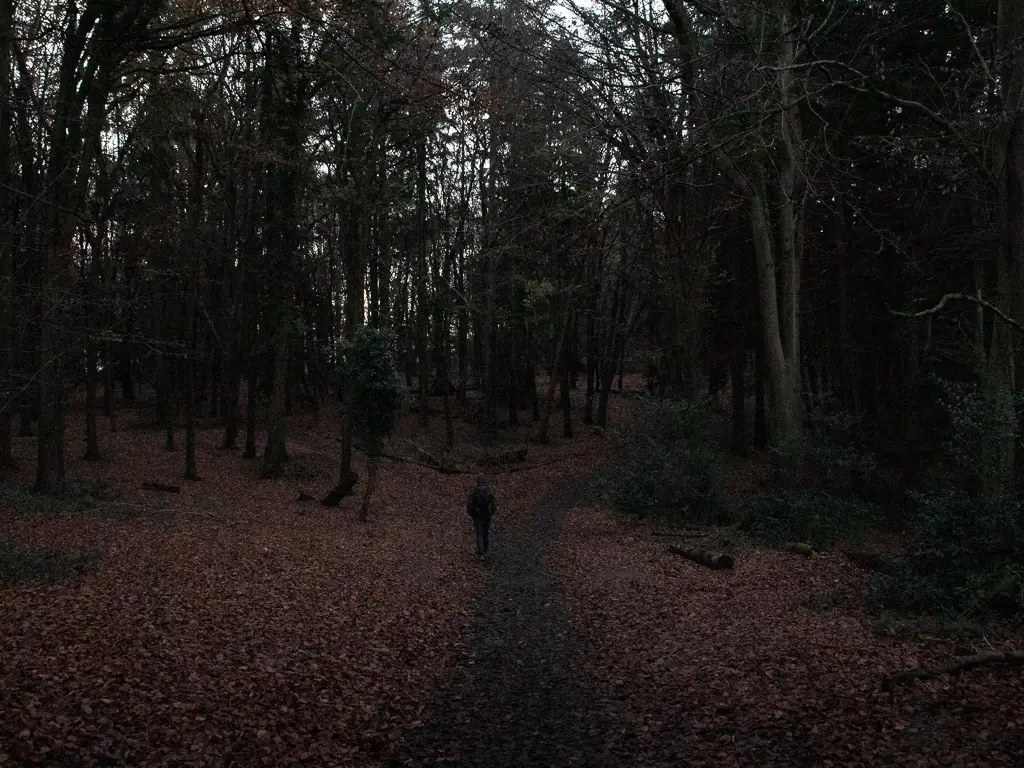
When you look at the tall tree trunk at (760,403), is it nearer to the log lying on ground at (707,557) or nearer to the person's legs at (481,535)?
the log lying on ground at (707,557)

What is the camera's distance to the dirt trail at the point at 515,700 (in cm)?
585

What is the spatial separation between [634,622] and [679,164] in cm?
567

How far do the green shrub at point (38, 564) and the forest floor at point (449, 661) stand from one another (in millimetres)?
195

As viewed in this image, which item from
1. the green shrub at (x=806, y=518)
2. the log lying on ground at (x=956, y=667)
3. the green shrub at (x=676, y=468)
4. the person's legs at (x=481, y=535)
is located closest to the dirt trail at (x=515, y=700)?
the log lying on ground at (x=956, y=667)

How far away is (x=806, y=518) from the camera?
46.7 ft

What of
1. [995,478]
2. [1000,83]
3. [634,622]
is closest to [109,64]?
[634,622]

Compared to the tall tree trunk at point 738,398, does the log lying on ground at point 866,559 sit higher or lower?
lower

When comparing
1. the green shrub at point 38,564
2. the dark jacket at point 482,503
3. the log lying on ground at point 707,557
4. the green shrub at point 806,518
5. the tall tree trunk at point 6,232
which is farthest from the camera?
the dark jacket at point 482,503

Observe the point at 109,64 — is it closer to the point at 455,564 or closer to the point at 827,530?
the point at 455,564

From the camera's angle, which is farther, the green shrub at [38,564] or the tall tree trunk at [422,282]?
the tall tree trunk at [422,282]

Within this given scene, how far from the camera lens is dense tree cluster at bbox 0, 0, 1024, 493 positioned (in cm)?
852

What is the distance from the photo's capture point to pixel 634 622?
944cm

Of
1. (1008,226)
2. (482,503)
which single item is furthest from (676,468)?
Result: (1008,226)

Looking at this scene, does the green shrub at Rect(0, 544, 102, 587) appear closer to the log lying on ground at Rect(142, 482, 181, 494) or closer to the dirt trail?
the dirt trail
